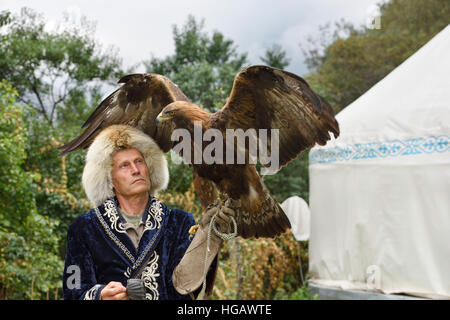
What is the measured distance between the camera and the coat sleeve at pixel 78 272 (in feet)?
5.47

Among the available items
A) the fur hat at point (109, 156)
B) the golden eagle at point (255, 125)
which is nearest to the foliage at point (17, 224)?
the fur hat at point (109, 156)

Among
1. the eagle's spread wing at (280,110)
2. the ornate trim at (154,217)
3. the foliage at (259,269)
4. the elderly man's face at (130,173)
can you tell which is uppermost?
the eagle's spread wing at (280,110)

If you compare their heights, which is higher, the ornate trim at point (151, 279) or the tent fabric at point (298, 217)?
the tent fabric at point (298, 217)

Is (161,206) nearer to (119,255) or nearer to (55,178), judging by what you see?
(119,255)

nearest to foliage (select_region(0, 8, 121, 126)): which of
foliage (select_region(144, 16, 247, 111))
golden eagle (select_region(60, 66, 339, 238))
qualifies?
foliage (select_region(144, 16, 247, 111))

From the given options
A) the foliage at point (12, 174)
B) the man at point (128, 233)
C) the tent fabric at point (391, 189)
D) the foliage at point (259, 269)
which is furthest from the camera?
the foliage at point (259, 269)

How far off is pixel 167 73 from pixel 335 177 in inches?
288

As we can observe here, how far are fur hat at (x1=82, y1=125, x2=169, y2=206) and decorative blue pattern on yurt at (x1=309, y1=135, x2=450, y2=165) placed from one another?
4.32 metres

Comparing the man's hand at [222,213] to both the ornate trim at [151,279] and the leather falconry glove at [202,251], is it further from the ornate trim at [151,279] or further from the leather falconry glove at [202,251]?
the ornate trim at [151,279]

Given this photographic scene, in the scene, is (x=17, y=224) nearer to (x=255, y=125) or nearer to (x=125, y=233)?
(x=125, y=233)

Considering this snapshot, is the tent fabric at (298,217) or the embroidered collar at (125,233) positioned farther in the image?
the tent fabric at (298,217)

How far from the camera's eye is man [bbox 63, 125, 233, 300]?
Answer: 5.64 feet

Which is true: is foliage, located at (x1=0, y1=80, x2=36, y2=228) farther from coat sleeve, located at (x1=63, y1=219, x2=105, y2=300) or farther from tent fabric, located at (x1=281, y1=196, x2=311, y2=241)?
tent fabric, located at (x1=281, y1=196, x2=311, y2=241)

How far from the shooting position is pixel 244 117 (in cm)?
176
